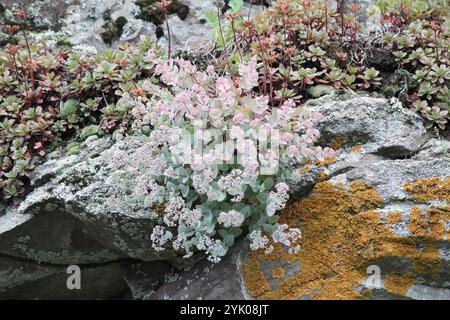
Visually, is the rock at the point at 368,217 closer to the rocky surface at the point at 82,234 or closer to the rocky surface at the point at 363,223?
the rocky surface at the point at 363,223

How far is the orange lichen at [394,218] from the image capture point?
9.70ft

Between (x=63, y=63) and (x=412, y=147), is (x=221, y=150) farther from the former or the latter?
(x=63, y=63)

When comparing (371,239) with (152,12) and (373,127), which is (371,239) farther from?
(152,12)

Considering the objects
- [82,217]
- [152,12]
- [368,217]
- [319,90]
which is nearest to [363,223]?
[368,217]

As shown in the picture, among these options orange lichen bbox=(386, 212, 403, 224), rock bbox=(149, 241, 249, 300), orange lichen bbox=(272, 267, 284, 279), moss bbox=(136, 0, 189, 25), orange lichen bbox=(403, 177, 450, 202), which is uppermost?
moss bbox=(136, 0, 189, 25)

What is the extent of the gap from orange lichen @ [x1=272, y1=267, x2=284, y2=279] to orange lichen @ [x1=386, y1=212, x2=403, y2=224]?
24.4 inches

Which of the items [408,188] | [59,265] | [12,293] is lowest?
[12,293]

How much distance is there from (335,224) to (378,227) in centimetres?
24

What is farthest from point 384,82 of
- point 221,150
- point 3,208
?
point 3,208

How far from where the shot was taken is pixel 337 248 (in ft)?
10.0

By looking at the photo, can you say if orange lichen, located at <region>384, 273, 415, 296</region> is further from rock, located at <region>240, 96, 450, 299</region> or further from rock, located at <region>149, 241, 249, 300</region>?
rock, located at <region>149, 241, 249, 300</region>

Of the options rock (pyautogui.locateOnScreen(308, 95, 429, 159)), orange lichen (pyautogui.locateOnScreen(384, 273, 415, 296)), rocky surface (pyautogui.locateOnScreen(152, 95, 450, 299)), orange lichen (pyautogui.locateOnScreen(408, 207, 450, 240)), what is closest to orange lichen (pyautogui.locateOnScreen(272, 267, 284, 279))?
rocky surface (pyautogui.locateOnScreen(152, 95, 450, 299))

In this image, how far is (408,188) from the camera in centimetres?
305

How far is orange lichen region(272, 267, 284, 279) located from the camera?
308 cm
